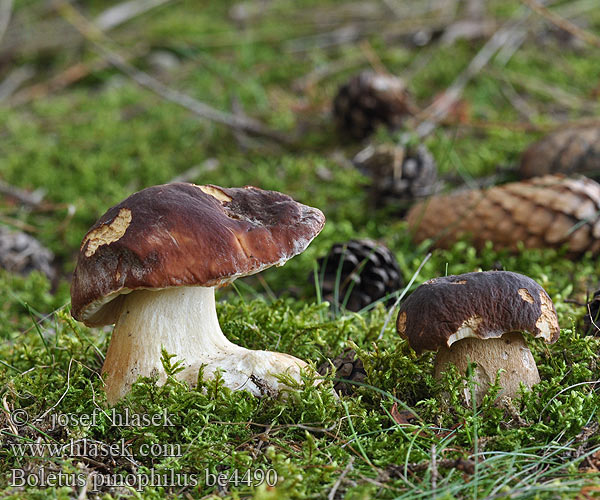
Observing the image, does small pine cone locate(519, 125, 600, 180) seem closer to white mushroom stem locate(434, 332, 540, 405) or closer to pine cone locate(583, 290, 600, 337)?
pine cone locate(583, 290, 600, 337)

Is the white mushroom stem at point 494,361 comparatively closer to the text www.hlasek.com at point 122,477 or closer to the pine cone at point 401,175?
the text www.hlasek.com at point 122,477

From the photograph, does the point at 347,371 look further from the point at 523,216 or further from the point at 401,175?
the point at 401,175

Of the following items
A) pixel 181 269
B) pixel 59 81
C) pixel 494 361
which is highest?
pixel 181 269

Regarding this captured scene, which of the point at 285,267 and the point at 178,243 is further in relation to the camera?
the point at 285,267

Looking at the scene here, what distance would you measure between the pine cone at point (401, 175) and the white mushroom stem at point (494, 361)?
2.30m

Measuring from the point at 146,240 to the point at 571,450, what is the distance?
147 cm

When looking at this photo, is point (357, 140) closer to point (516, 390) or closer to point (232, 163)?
point (232, 163)

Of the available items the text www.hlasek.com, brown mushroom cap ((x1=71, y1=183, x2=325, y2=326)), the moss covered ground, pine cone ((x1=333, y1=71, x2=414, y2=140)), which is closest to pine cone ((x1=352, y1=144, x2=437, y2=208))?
the moss covered ground

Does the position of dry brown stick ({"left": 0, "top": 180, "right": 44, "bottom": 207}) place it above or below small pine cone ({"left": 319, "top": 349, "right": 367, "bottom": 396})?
below

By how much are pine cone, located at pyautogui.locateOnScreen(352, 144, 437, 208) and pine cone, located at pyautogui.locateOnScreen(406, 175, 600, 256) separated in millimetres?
432

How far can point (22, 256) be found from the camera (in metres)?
4.04

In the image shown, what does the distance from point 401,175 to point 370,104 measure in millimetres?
1170

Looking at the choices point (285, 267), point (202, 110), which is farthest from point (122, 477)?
point (202, 110)

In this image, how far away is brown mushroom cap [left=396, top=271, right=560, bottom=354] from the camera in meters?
1.86
